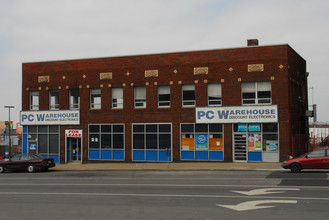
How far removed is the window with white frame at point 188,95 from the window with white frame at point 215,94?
1.31 metres

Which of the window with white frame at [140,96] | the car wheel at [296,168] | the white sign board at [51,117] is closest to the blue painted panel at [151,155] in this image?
the window with white frame at [140,96]

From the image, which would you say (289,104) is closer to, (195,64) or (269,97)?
(269,97)

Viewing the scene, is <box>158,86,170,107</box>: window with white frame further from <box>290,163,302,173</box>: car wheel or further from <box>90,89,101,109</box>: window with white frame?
<box>290,163,302,173</box>: car wheel

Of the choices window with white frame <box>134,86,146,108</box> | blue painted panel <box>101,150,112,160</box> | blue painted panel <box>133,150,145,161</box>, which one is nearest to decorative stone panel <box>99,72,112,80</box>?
window with white frame <box>134,86,146,108</box>

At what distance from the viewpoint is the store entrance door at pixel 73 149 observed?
33531 millimetres

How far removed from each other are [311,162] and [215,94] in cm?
991

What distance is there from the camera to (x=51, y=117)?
111ft

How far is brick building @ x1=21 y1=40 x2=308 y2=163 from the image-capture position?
28203 mm

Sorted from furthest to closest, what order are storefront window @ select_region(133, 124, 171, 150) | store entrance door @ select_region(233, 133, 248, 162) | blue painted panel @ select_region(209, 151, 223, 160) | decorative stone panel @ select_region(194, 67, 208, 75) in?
storefront window @ select_region(133, 124, 171, 150)
decorative stone panel @ select_region(194, 67, 208, 75)
blue painted panel @ select_region(209, 151, 223, 160)
store entrance door @ select_region(233, 133, 248, 162)

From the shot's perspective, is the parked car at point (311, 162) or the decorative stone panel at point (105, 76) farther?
the decorative stone panel at point (105, 76)

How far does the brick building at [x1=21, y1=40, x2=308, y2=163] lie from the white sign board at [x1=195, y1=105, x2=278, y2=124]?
70 mm

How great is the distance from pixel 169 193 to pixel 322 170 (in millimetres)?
11598

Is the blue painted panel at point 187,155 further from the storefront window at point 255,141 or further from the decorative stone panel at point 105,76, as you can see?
the decorative stone panel at point 105,76

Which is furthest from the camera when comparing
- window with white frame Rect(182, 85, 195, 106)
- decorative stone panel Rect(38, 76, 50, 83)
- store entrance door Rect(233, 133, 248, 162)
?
decorative stone panel Rect(38, 76, 50, 83)
